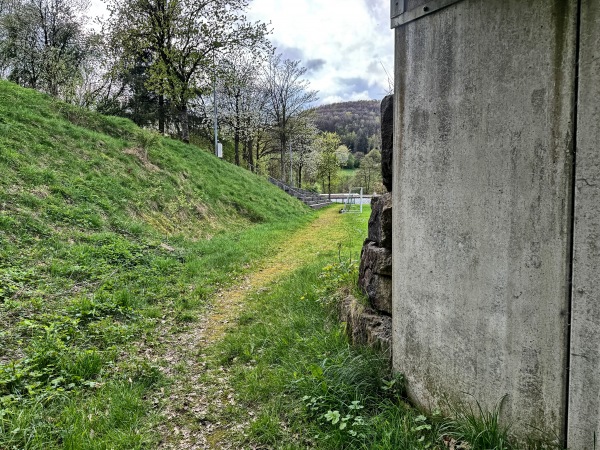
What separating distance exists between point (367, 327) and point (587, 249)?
195cm

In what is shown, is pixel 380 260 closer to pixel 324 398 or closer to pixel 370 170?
pixel 324 398

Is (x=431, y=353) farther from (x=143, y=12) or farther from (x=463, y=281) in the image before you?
(x=143, y=12)

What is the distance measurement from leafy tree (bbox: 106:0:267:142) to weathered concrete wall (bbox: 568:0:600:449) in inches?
668

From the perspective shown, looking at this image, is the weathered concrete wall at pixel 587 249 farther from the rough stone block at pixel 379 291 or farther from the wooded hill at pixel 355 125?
the wooded hill at pixel 355 125

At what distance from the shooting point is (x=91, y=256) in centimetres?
580

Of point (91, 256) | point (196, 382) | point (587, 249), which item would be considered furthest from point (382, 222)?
point (91, 256)

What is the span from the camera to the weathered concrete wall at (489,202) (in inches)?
71.6

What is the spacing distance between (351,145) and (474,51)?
2297 inches

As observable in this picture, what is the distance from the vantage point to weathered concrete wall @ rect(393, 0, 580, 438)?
1.82 m

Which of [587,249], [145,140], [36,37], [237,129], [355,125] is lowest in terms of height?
[587,249]

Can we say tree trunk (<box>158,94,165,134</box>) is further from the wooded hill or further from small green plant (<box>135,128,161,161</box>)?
the wooded hill

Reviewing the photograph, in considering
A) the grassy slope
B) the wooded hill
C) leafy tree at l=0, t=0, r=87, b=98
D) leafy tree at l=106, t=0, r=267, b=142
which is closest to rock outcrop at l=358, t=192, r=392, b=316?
the grassy slope

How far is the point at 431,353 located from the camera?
2.46 meters

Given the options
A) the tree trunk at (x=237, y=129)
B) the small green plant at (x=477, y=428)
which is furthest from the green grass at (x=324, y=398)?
the tree trunk at (x=237, y=129)
